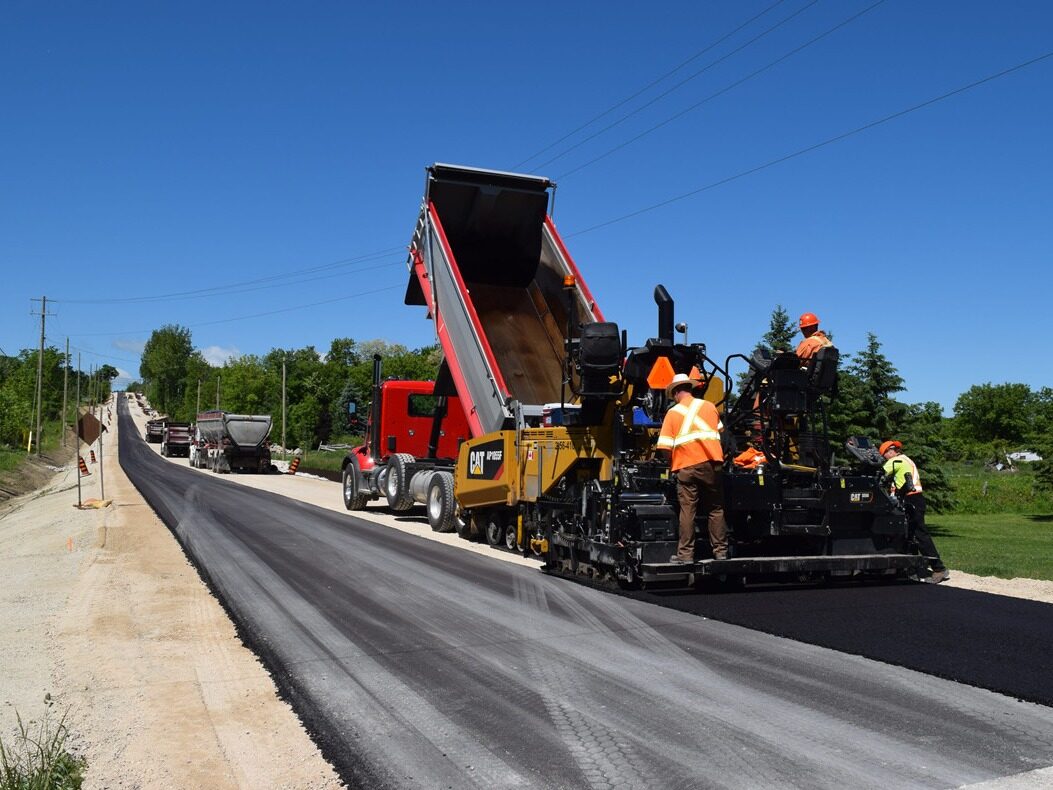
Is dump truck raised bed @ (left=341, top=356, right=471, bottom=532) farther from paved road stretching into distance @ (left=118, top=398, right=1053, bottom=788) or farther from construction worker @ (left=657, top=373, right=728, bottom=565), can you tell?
construction worker @ (left=657, top=373, right=728, bottom=565)

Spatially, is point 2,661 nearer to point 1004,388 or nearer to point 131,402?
point 1004,388

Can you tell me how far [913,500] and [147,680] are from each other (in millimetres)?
7233

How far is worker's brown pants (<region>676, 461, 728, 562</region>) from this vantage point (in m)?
7.51

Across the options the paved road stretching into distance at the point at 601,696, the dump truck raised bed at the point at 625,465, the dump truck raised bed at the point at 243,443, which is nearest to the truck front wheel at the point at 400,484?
the dump truck raised bed at the point at 625,465

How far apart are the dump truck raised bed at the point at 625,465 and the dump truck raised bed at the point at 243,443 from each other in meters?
26.8

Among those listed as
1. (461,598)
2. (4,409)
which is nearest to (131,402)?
(4,409)

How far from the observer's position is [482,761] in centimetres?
383

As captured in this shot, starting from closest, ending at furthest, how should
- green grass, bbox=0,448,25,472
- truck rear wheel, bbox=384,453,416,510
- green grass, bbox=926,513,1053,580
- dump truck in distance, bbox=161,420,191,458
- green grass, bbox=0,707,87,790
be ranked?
green grass, bbox=0,707,87,790 < green grass, bbox=926,513,1053,580 < truck rear wheel, bbox=384,453,416,510 < green grass, bbox=0,448,25,472 < dump truck in distance, bbox=161,420,191,458

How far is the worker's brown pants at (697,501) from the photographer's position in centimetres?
751

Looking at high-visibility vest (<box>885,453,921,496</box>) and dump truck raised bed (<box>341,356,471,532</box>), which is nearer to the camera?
high-visibility vest (<box>885,453,921,496</box>)

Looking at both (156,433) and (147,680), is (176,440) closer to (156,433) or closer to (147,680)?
(156,433)

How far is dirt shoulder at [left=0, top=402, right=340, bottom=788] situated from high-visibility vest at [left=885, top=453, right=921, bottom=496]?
6547 mm

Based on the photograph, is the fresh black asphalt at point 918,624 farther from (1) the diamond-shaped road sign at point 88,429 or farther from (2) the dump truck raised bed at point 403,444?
(1) the diamond-shaped road sign at point 88,429

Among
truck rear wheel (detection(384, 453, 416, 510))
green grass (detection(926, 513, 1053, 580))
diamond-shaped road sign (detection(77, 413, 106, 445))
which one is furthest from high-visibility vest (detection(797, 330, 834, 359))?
diamond-shaped road sign (detection(77, 413, 106, 445))
